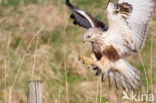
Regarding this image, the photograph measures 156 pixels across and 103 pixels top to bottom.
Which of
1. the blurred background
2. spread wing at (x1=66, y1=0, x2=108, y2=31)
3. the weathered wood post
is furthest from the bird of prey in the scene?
the blurred background

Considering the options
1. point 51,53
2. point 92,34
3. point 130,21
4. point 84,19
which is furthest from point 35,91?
point 51,53

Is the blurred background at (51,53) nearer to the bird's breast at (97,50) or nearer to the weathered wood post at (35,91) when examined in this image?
the bird's breast at (97,50)

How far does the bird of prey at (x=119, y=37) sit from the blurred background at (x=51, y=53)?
2.19m

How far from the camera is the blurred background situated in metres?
7.28

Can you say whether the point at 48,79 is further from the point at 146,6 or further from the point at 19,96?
the point at 146,6

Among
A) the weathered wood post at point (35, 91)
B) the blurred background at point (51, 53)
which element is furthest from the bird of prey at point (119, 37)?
the blurred background at point (51, 53)

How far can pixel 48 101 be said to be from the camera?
718 centimetres

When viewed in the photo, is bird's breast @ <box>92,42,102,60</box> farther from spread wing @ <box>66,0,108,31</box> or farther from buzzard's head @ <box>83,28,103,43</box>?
spread wing @ <box>66,0,108,31</box>

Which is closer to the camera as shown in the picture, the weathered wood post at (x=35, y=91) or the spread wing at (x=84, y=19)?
the weathered wood post at (x=35, y=91)

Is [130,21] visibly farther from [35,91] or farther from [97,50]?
[35,91]

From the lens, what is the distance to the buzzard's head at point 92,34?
436cm

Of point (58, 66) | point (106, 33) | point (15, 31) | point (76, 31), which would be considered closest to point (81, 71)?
point (58, 66)

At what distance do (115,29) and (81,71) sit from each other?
335cm

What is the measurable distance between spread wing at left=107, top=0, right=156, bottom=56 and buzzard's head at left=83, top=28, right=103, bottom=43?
14 cm
